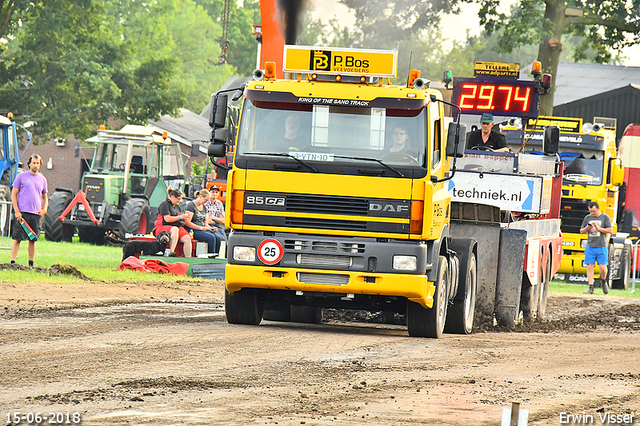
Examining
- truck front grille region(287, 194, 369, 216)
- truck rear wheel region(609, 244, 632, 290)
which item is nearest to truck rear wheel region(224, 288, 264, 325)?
truck front grille region(287, 194, 369, 216)

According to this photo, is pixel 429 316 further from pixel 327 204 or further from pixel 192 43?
pixel 192 43

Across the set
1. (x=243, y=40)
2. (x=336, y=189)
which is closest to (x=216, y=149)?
(x=336, y=189)

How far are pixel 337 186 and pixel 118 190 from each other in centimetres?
1771

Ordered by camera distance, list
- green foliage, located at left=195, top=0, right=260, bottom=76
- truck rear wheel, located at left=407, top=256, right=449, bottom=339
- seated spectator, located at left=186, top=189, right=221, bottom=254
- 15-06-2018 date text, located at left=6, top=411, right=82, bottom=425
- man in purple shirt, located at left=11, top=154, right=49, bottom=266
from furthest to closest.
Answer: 1. green foliage, located at left=195, top=0, right=260, bottom=76
2. seated spectator, located at left=186, top=189, right=221, bottom=254
3. man in purple shirt, located at left=11, top=154, right=49, bottom=266
4. truck rear wheel, located at left=407, top=256, right=449, bottom=339
5. 15-06-2018 date text, located at left=6, top=411, right=82, bottom=425

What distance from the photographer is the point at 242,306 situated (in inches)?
442

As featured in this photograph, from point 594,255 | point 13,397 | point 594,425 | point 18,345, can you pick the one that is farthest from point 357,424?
point 594,255

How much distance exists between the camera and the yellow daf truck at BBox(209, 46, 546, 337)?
1018 centimetres

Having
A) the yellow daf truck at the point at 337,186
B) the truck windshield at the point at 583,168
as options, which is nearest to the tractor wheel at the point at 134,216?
the truck windshield at the point at 583,168

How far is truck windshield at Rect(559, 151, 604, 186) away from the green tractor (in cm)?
1016

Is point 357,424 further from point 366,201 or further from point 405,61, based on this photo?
point 405,61

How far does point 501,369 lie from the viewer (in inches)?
342

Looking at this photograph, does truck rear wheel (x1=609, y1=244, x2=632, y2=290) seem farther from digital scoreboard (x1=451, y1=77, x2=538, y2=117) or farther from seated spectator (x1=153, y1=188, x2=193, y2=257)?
seated spectator (x1=153, y1=188, x2=193, y2=257)

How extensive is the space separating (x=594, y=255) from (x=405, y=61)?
204 ft

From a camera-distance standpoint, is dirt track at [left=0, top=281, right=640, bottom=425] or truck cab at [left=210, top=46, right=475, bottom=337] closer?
dirt track at [left=0, top=281, right=640, bottom=425]
